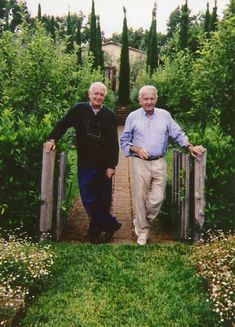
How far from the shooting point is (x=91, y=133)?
6.42 metres

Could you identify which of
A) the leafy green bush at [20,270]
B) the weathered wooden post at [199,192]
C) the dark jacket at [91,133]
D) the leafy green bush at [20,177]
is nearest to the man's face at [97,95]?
the dark jacket at [91,133]

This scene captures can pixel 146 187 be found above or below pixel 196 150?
below

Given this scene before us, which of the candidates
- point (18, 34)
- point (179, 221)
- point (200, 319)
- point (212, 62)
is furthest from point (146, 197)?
point (18, 34)

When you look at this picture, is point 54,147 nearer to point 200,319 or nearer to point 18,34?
point 200,319

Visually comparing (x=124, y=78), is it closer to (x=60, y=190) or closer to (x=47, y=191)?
(x=60, y=190)

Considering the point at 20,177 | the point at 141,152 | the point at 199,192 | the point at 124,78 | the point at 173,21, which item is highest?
the point at 173,21

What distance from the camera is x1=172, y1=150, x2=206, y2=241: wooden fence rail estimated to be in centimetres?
624

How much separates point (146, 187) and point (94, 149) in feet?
2.62

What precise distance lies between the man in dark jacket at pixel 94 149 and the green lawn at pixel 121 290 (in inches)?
20.3

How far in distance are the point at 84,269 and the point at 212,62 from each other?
217 inches

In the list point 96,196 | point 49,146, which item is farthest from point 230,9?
point 49,146

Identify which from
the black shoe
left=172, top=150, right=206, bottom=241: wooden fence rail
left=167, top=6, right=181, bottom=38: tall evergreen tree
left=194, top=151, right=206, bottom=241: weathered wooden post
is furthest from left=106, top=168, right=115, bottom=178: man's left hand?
left=167, top=6, right=181, bottom=38: tall evergreen tree

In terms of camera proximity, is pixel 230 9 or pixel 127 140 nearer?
pixel 127 140

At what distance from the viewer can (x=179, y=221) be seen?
6809mm
